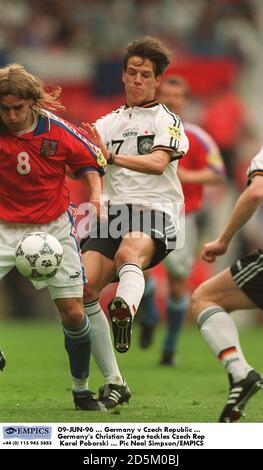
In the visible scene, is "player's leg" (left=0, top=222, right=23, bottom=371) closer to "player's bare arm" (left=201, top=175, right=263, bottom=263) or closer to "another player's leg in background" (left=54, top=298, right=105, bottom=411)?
"another player's leg in background" (left=54, top=298, right=105, bottom=411)

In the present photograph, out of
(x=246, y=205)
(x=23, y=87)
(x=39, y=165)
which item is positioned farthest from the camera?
(x=39, y=165)

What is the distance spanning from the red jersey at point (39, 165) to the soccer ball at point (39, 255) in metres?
0.17

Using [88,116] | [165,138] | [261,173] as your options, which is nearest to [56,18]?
[88,116]

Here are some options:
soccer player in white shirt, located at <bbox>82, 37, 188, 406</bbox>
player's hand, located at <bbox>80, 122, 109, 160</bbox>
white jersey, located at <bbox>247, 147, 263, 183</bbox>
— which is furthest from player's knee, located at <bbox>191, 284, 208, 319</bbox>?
player's hand, located at <bbox>80, 122, 109, 160</bbox>

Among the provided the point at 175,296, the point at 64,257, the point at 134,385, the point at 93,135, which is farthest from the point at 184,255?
the point at 64,257

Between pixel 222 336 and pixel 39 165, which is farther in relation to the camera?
pixel 39 165

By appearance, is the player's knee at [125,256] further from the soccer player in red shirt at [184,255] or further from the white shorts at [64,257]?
the soccer player in red shirt at [184,255]

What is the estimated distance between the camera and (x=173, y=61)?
19078 millimetres

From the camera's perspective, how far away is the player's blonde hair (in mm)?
6387

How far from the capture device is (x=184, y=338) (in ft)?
46.7

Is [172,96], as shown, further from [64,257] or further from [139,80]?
[64,257]

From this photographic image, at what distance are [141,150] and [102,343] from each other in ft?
4.37

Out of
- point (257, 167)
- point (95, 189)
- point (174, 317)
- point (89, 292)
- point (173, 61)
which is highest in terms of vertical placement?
point (173, 61)
